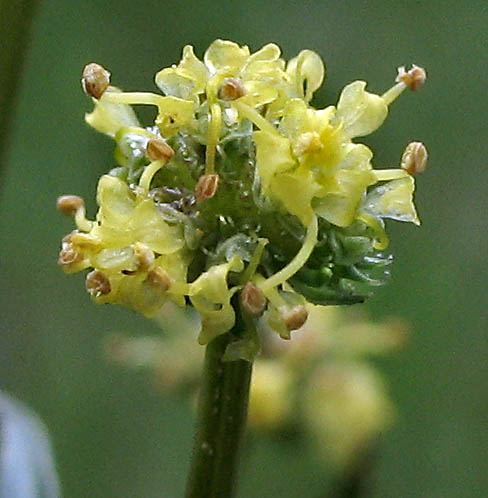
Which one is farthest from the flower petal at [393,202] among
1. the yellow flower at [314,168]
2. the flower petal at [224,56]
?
the flower petal at [224,56]

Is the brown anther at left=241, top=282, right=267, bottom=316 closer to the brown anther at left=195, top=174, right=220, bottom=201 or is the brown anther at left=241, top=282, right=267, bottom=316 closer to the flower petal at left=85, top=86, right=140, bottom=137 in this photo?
the brown anther at left=195, top=174, right=220, bottom=201

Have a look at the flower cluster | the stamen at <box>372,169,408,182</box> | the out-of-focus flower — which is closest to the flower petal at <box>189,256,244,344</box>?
the flower cluster

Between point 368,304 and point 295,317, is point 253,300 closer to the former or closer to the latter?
point 295,317

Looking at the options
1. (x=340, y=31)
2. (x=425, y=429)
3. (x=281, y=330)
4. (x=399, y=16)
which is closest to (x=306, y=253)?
(x=281, y=330)

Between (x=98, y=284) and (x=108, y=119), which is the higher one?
(x=108, y=119)

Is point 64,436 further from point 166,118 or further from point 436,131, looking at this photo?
point 166,118

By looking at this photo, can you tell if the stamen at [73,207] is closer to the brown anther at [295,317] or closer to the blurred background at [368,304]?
the brown anther at [295,317]

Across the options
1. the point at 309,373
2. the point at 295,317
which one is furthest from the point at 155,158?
the point at 309,373
